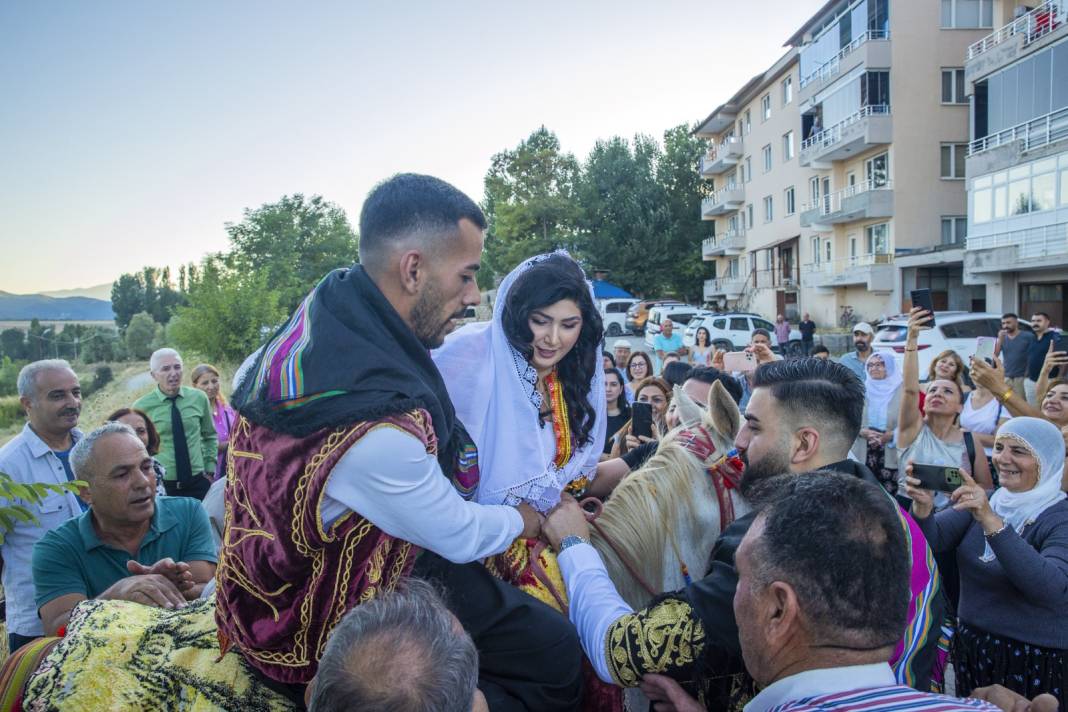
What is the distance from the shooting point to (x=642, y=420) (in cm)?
649

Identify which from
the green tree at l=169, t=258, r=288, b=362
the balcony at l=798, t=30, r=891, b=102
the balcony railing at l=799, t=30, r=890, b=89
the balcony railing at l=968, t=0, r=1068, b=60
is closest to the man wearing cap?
the green tree at l=169, t=258, r=288, b=362

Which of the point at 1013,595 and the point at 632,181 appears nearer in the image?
the point at 1013,595

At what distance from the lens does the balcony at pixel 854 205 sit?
104 feet

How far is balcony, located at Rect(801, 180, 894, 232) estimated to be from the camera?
31750 mm

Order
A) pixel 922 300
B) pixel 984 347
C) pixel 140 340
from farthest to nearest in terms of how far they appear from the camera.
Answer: pixel 140 340
pixel 984 347
pixel 922 300

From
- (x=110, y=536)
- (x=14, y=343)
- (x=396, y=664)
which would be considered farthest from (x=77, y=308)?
(x=396, y=664)

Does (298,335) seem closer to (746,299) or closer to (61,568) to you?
(61,568)

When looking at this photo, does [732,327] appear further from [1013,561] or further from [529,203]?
[1013,561]

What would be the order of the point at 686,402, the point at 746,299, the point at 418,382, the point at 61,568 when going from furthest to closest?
the point at 746,299 → the point at 686,402 → the point at 61,568 → the point at 418,382

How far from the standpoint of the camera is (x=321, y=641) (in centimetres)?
186

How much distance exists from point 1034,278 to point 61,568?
30.1 meters

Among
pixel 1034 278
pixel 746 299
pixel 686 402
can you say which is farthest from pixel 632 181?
pixel 686 402

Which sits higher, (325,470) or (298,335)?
(298,335)

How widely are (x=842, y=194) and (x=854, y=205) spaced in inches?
106
